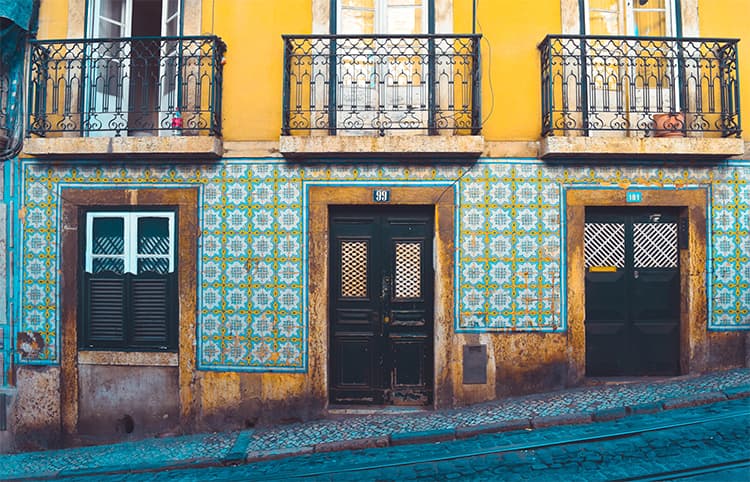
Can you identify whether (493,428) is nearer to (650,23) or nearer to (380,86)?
(380,86)

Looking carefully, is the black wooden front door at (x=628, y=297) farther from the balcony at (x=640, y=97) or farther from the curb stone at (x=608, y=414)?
the curb stone at (x=608, y=414)

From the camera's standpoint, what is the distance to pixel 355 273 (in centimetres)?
610

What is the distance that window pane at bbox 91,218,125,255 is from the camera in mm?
6094

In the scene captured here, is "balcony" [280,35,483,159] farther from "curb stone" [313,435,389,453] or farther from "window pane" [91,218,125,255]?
"curb stone" [313,435,389,453]

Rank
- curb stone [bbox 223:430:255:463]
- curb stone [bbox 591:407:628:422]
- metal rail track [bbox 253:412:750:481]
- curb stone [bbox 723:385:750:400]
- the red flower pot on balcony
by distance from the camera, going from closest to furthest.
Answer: metal rail track [bbox 253:412:750:481], curb stone [bbox 223:430:255:463], curb stone [bbox 591:407:628:422], curb stone [bbox 723:385:750:400], the red flower pot on balcony

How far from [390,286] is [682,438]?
10.5 feet

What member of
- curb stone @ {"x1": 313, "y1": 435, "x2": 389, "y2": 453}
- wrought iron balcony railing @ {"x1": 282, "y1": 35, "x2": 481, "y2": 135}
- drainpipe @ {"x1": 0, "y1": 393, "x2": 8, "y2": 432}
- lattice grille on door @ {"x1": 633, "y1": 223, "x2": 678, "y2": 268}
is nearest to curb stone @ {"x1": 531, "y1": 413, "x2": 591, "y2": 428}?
curb stone @ {"x1": 313, "y1": 435, "x2": 389, "y2": 453}

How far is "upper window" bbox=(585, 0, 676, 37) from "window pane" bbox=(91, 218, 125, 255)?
6.01 m

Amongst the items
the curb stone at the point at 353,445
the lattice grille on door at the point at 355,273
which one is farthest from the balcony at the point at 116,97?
the curb stone at the point at 353,445

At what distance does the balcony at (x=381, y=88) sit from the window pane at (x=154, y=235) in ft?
5.69

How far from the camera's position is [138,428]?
5.96 metres

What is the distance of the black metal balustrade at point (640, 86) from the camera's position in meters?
5.86

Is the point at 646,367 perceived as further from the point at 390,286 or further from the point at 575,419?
the point at 390,286

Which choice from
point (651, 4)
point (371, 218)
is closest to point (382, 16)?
point (371, 218)
